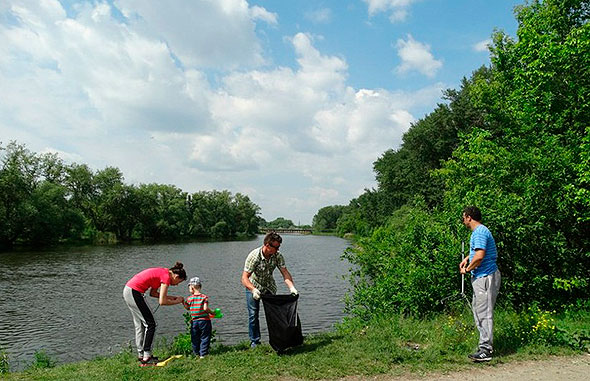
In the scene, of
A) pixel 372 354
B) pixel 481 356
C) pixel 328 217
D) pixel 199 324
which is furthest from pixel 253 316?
pixel 328 217

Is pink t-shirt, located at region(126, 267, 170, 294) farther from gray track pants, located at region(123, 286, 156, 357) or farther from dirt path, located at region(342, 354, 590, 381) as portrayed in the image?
dirt path, located at region(342, 354, 590, 381)

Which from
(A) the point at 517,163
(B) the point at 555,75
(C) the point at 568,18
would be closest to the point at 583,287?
(A) the point at 517,163

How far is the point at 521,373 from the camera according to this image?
5.44 metres

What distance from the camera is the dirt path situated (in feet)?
17.3

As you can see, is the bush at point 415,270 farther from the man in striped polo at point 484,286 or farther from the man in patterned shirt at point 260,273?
the man in patterned shirt at point 260,273

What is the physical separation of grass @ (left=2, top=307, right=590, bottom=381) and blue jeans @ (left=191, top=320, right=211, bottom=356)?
0.66ft

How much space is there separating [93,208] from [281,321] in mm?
66830

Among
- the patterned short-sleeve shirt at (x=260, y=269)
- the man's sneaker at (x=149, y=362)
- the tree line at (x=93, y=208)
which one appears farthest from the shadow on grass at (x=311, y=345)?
the tree line at (x=93, y=208)

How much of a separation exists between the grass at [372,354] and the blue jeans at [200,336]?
20 cm

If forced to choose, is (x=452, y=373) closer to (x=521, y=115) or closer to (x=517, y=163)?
(x=517, y=163)

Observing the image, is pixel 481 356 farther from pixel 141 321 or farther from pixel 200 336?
pixel 141 321

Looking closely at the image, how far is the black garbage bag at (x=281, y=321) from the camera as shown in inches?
249

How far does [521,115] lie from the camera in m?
10.4

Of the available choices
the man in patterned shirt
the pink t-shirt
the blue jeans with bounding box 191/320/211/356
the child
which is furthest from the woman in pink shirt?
the man in patterned shirt
